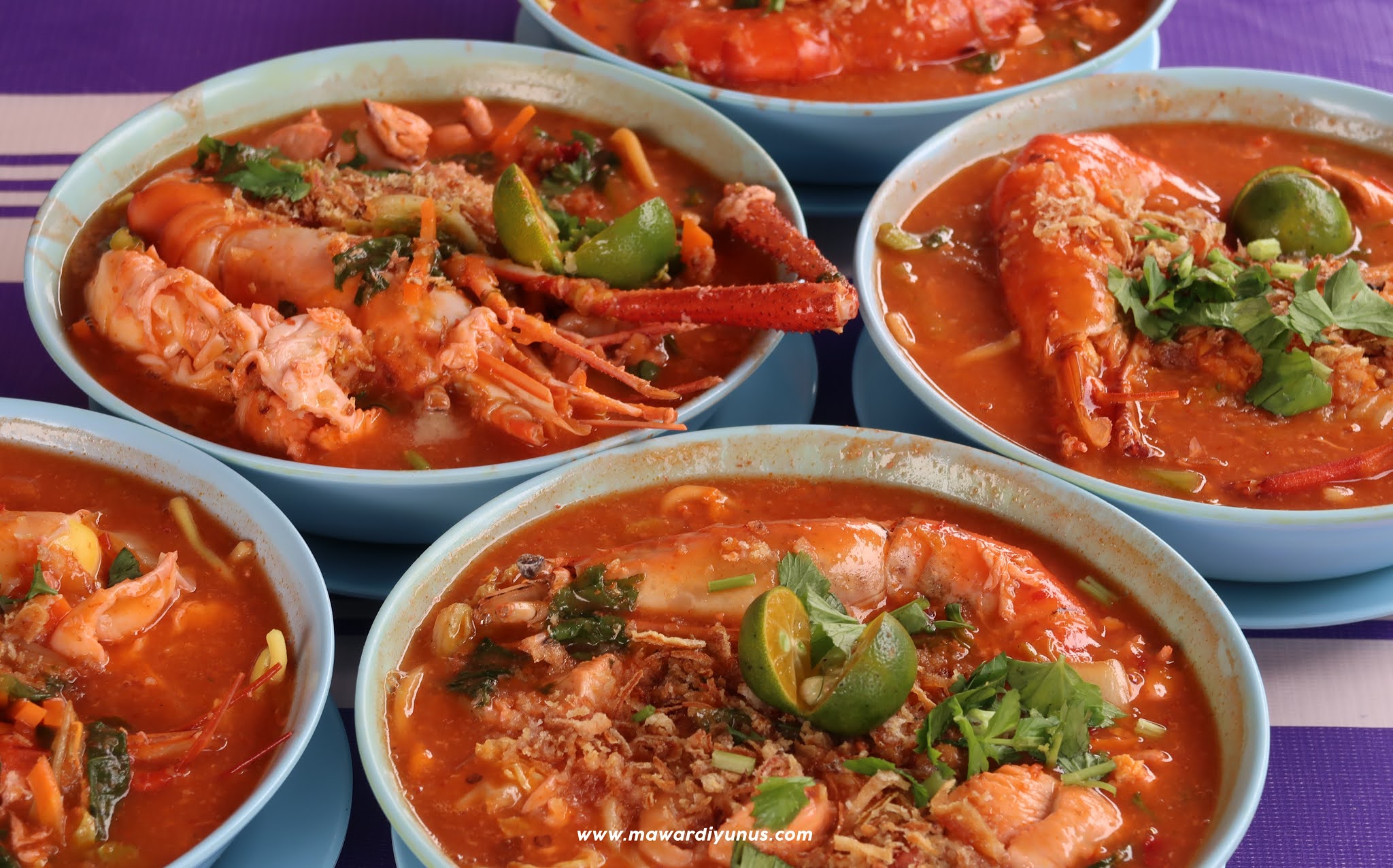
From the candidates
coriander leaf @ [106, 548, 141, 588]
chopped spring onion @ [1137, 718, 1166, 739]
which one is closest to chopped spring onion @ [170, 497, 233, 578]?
coriander leaf @ [106, 548, 141, 588]

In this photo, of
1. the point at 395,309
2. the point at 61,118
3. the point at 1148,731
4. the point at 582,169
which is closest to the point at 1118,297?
the point at 1148,731

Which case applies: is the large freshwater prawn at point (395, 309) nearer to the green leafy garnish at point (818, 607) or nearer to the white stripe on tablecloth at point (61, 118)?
the green leafy garnish at point (818, 607)

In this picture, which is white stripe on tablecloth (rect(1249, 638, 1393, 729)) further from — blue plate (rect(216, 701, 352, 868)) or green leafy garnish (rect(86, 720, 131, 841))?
green leafy garnish (rect(86, 720, 131, 841))

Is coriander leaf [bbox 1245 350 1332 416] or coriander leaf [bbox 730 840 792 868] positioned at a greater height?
coriander leaf [bbox 1245 350 1332 416]

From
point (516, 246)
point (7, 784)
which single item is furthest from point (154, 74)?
point (7, 784)

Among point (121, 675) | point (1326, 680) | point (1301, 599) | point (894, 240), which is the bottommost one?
point (1326, 680)

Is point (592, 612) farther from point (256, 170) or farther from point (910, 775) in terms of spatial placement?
point (256, 170)
